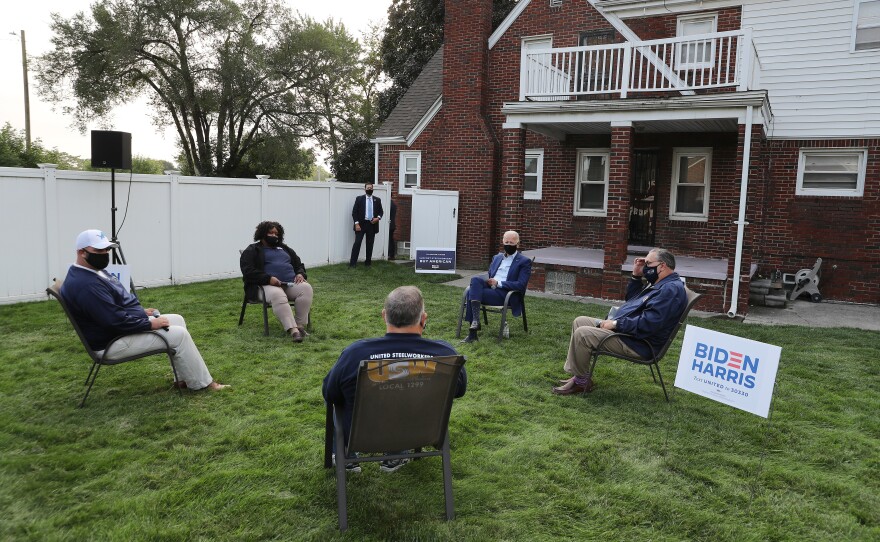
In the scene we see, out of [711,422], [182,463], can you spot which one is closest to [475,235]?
[711,422]

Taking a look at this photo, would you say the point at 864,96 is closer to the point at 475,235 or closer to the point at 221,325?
the point at 475,235

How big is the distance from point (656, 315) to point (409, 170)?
12195 millimetres

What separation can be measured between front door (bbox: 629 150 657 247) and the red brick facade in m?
0.16

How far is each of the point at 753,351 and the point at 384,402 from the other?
7.92 ft

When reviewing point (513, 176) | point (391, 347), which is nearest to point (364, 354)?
point (391, 347)

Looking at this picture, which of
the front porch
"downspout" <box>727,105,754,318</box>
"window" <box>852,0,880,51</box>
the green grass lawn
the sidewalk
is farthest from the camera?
"window" <box>852,0,880,51</box>

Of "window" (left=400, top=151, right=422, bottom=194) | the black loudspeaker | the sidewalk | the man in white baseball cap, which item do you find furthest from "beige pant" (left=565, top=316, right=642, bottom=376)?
"window" (left=400, top=151, right=422, bottom=194)

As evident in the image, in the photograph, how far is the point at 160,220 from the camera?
33.5 ft

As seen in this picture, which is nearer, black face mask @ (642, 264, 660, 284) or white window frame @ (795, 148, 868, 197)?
black face mask @ (642, 264, 660, 284)

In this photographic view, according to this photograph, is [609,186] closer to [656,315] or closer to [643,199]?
[643,199]

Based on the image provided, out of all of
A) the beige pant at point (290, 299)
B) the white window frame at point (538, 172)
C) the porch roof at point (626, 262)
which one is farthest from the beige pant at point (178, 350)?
the white window frame at point (538, 172)

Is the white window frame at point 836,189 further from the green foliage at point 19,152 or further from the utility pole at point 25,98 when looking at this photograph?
the utility pole at point 25,98

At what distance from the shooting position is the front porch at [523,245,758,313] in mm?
10152

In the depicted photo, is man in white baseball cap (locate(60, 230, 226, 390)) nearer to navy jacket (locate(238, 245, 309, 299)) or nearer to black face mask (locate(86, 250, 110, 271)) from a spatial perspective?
black face mask (locate(86, 250, 110, 271))
